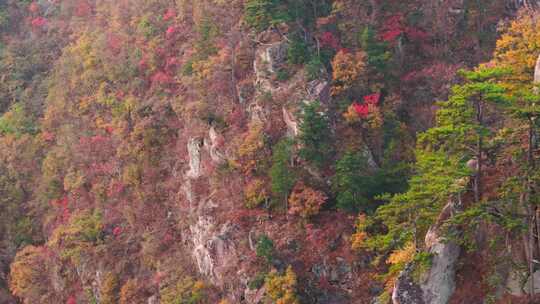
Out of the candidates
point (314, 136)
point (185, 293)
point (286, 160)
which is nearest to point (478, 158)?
point (314, 136)

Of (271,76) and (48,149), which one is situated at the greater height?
(271,76)

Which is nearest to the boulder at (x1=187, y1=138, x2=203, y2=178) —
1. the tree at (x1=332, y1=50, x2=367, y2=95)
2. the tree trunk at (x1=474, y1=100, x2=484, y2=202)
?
the tree at (x1=332, y1=50, x2=367, y2=95)

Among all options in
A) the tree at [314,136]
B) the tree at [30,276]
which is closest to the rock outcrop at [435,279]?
the tree at [314,136]

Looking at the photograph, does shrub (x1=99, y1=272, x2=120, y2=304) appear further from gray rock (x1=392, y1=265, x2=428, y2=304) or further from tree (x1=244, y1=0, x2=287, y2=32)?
gray rock (x1=392, y1=265, x2=428, y2=304)

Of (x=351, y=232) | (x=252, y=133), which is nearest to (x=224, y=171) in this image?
(x=252, y=133)

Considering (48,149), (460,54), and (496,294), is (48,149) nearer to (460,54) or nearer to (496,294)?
(460,54)
